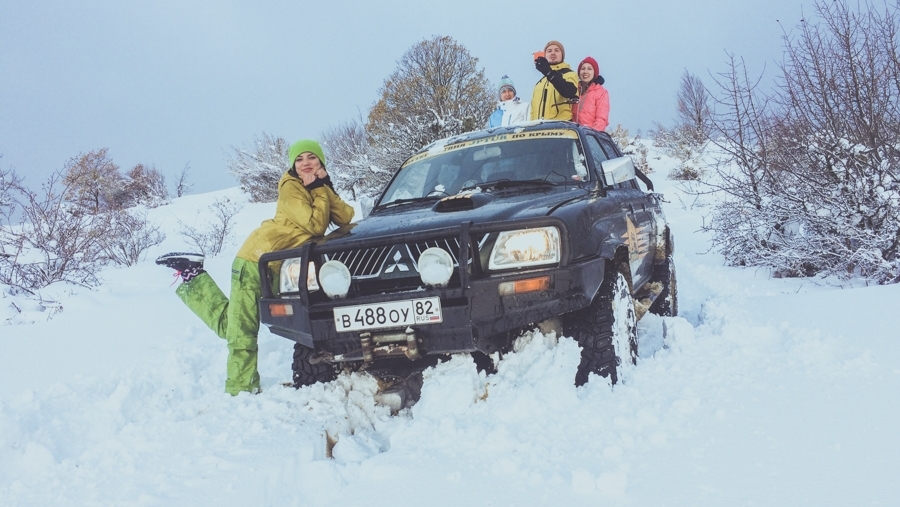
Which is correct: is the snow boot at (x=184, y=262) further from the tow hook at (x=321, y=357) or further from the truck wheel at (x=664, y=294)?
the truck wheel at (x=664, y=294)

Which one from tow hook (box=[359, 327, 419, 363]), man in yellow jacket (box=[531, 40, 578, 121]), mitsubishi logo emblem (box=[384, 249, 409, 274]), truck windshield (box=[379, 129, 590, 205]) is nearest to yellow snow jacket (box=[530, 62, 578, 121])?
man in yellow jacket (box=[531, 40, 578, 121])

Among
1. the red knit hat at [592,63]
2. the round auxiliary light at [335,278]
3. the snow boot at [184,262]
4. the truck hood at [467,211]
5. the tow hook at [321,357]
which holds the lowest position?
the tow hook at [321,357]

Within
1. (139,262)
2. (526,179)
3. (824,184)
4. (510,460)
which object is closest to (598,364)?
(510,460)

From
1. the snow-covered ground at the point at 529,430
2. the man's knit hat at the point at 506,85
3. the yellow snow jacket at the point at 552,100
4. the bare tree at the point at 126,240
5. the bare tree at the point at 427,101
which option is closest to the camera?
the snow-covered ground at the point at 529,430

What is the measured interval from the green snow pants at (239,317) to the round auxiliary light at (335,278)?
3.49ft

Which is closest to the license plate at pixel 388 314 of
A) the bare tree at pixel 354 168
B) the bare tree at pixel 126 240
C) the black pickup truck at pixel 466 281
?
the black pickup truck at pixel 466 281

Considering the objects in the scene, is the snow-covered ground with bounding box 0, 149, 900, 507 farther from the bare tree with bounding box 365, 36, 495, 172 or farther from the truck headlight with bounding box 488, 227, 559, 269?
the bare tree with bounding box 365, 36, 495, 172

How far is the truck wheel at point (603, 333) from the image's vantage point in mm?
2676

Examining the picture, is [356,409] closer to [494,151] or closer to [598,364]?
[598,364]

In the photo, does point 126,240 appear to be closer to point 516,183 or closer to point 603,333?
point 516,183

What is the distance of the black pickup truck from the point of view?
8.29ft

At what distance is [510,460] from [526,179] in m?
1.95

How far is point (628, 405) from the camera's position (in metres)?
2.45

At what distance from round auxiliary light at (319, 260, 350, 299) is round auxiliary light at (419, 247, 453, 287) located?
41 cm
